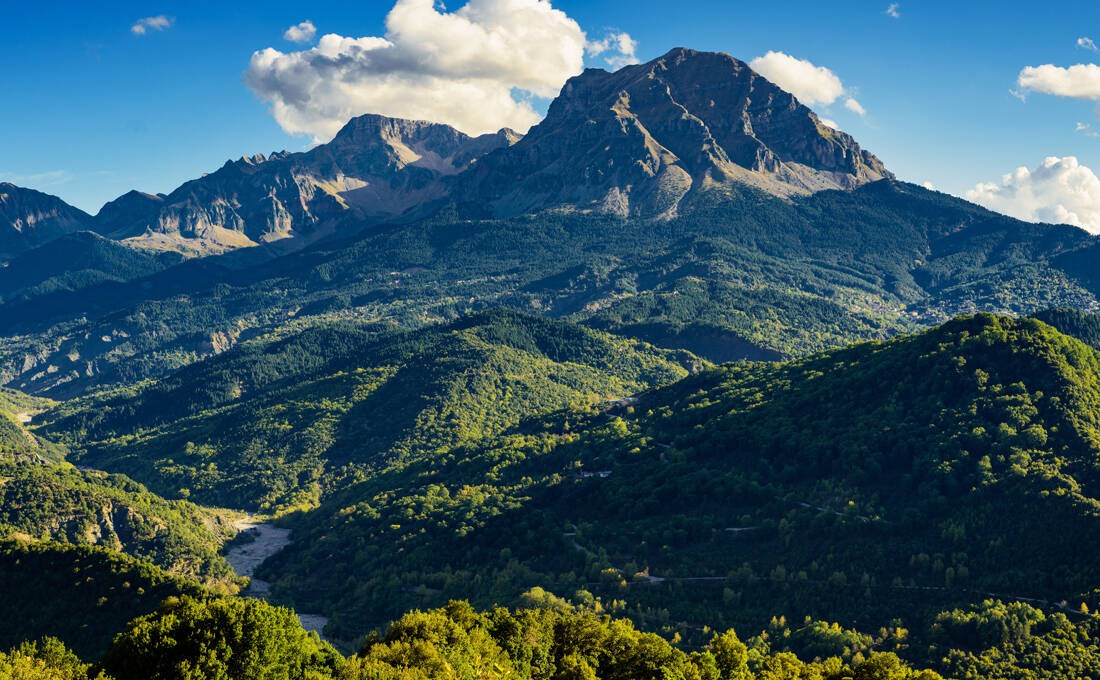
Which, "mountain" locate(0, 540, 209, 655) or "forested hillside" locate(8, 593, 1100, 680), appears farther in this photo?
"mountain" locate(0, 540, 209, 655)

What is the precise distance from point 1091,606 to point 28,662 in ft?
482

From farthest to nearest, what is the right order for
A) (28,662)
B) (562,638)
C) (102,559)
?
(102,559) → (562,638) → (28,662)

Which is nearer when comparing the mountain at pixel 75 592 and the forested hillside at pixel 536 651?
the forested hillside at pixel 536 651

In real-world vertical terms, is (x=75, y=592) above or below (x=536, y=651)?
below

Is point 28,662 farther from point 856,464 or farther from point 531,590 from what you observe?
point 856,464

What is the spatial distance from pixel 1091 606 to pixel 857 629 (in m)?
34.9

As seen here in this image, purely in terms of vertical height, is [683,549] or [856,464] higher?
[856,464]

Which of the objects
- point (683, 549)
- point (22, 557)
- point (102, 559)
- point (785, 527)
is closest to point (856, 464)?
point (785, 527)

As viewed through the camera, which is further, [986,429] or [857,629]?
[986,429]

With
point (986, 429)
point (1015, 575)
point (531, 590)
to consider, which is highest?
point (986, 429)

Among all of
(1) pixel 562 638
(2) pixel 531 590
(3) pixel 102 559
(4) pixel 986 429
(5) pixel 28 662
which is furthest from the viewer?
(4) pixel 986 429

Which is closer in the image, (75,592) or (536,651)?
(536,651)

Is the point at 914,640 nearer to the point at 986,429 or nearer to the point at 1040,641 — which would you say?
the point at 1040,641

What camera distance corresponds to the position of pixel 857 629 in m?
151
